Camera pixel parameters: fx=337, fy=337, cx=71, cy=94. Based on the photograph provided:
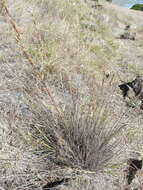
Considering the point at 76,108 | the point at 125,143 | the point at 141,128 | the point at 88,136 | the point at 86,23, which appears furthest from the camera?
the point at 86,23

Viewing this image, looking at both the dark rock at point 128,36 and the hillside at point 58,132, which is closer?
the hillside at point 58,132

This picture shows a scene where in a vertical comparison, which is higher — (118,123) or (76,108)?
(76,108)

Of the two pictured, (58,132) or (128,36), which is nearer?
(58,132)

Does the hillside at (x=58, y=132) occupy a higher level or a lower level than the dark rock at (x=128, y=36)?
higher

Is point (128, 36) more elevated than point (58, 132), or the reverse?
point (58, 132)

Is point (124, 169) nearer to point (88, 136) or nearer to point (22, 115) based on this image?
point (88, 136)

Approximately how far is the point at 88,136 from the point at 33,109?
45 cm

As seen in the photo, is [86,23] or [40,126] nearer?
[40,126]

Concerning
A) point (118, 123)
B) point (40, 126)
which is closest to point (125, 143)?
point (118, 123)

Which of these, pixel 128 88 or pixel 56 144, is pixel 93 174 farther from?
pixel 128 88

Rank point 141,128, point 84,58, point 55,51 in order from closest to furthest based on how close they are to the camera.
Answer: point 141,128 < point 55,51 < point 84,58

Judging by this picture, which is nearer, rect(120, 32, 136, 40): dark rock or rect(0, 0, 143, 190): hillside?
rect(0, 0, 143, 190): hillside

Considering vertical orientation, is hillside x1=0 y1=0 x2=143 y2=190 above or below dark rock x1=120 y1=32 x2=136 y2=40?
above

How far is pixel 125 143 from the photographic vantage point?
7.89ft
